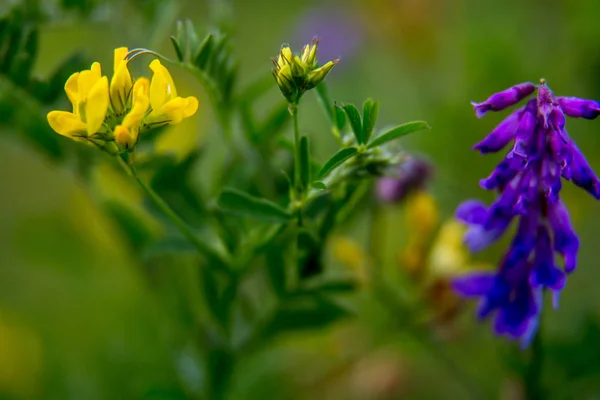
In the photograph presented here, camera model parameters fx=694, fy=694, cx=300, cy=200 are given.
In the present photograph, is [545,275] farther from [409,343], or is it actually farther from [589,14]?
[589,14]

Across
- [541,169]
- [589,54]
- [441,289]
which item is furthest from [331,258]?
[541,169]

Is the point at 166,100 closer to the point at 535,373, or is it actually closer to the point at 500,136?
the point at 500,136

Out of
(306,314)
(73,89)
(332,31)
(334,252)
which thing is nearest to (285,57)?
(73,89)

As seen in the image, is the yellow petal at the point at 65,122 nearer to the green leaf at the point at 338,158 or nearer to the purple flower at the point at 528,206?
the green leaf at the point at 338,158

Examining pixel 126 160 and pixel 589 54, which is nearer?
pixel 126 160

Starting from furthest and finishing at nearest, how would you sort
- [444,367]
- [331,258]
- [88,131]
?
1. [331,258]
2. [444,367]
3. [88,131]

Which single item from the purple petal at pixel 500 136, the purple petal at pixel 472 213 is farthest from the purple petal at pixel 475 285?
the purple petal at pixel 500 136
